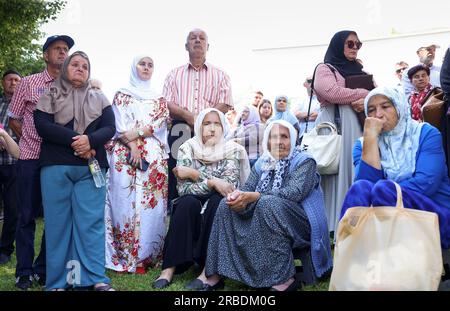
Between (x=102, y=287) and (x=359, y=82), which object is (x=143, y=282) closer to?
(x=102, y=287)

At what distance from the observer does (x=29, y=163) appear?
414 cm

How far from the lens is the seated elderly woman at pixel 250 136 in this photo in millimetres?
7055

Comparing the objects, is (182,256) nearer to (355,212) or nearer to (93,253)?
(93,253)

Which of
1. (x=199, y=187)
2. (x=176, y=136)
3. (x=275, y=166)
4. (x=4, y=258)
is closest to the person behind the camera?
(x=275, y=166)

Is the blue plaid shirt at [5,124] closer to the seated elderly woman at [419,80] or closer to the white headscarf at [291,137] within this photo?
the white headscarf at [291,137]

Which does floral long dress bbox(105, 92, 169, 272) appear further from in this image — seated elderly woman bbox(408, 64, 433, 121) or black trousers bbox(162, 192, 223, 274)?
seated elderly woman bbox(408, 64, 433, 121)

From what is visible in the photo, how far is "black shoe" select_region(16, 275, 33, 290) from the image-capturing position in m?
4.12

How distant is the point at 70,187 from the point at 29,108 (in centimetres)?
87

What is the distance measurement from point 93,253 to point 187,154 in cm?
125

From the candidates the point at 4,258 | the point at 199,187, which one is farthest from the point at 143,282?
the point at 4,258

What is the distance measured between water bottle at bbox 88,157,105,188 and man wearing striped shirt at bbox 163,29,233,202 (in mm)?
1493

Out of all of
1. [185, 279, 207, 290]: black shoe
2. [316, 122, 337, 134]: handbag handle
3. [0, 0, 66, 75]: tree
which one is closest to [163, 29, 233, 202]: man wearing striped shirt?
[316, 122, 337, 134]: handbag handle

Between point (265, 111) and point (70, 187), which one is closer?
point (70, 187)

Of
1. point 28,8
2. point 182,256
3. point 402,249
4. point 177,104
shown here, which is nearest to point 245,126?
point 177,104
